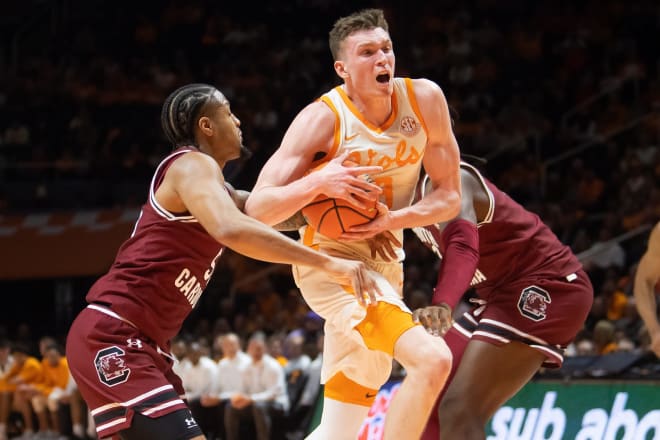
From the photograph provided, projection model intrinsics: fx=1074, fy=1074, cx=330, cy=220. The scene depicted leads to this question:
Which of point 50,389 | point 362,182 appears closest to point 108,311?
point 362,182

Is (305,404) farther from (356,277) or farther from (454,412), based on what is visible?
(356,277)

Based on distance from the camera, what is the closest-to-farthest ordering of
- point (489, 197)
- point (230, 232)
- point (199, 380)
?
1. point (230, 232)
2. point (489, 197)
3. point (199, 380)

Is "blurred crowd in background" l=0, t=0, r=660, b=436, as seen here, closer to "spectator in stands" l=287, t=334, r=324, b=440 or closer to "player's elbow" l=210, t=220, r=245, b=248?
"spectator in stands" l=287, t=334, r=324, b=440

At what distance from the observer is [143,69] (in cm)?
1883

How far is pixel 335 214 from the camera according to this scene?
4.69 metres

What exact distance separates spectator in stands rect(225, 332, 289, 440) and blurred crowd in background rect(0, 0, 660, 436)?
52 centimetres

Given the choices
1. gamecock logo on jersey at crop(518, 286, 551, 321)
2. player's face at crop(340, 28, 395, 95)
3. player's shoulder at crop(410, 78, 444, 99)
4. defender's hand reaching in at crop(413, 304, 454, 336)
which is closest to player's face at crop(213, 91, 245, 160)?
player's face at crop(340, 28, 395, 95)

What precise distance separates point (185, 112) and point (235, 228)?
762 millimetres

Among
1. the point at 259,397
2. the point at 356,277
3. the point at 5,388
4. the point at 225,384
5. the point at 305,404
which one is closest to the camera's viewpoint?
the point at 356,277

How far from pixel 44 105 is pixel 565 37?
862 centimetres

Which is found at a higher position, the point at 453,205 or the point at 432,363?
the point at 453,205

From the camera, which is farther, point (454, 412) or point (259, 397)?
point (259, 397)

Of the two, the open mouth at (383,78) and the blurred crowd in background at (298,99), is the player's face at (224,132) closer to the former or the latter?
the open mouth at (383,78)

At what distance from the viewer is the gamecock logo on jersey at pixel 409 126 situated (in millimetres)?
4793
